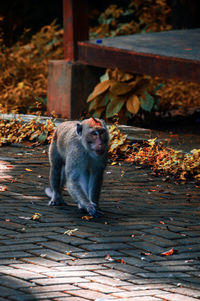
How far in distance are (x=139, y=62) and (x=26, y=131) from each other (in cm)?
203

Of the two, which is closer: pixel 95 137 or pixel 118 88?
pixel 95 137

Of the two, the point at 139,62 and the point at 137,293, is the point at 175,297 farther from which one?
the point at 139,62

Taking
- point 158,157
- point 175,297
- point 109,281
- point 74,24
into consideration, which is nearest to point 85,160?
point 109,281

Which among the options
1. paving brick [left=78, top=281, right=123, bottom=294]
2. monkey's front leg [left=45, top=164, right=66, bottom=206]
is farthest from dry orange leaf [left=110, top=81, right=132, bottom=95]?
paving brick [left=78, top=281, right=123, bottom=294]

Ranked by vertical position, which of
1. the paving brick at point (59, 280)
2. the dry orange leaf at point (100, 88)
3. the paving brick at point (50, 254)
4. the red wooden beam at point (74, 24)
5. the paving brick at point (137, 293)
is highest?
the red wooden beam at point (74, 24)

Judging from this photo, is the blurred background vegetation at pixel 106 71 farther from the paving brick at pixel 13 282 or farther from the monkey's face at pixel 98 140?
the paving brick at pixel 13 282

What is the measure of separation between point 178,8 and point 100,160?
28.0 ft

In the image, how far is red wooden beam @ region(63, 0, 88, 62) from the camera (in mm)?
9836

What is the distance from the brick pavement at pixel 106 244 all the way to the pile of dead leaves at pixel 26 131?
5.52 ft

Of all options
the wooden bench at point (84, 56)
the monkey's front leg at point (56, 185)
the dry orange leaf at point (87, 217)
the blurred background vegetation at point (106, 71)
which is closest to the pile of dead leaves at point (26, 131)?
the blurred background vegetation at point (106, 71)

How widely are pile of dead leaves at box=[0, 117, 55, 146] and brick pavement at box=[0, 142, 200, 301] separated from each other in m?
1.68

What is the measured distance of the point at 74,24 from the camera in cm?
991

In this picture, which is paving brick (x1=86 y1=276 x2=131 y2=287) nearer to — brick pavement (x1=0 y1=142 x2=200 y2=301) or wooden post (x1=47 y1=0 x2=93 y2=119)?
brick pavement (x1=0 y1=142 x2=200 y2=301)

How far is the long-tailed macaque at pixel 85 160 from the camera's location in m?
5.01
